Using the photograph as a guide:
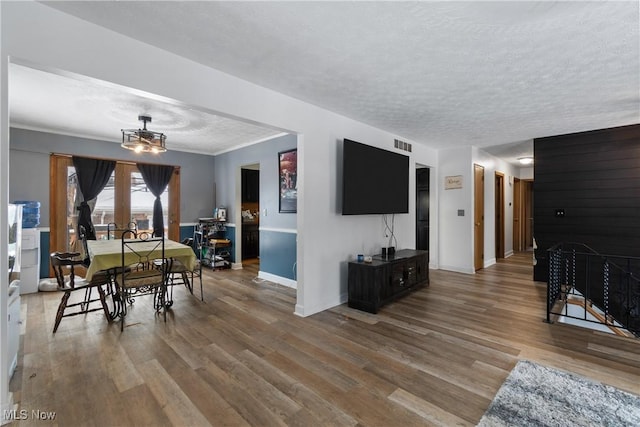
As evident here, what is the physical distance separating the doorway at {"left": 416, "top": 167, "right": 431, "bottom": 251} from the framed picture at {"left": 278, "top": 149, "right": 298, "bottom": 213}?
3.22m

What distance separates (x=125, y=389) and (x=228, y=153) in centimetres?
502

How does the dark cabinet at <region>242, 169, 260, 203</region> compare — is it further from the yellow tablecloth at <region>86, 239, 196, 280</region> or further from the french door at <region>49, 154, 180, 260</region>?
the yellow tablecloth at <region>86, 239, 196, 280</region>

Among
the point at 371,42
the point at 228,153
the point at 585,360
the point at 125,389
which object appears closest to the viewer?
the point at 125,389

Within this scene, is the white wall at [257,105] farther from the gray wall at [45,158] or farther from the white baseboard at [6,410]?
the gray wall at [45,158]

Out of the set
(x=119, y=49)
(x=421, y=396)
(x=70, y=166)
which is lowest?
(x=421, y=396)

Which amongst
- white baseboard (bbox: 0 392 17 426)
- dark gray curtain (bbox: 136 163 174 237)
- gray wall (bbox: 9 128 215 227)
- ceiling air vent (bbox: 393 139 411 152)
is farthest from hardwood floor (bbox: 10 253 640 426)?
ceiling air vent (bbox: 393 139 411 152)

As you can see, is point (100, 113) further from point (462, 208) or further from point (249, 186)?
point (462, 208)

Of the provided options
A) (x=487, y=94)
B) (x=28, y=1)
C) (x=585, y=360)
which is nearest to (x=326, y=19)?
(x=28, y=1)

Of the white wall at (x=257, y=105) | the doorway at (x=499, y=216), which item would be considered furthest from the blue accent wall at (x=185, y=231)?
the doorway at (x=499, y=216)

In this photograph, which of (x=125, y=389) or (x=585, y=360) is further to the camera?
(x=585, y=360)

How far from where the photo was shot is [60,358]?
2455mm

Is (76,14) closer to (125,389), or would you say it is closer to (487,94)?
(125,389)

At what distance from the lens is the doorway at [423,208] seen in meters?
6.42

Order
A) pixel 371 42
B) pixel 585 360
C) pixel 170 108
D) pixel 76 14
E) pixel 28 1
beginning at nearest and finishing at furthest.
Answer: pixel 28 1, pixel 76 14, pixel 371 42, pixel 585 360, pixel 170 108
